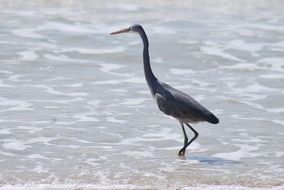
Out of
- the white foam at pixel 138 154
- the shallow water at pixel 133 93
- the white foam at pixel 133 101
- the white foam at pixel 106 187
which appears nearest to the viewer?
the white foam at pixel 106 187

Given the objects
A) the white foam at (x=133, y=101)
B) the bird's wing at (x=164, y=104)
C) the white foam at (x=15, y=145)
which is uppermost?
the bird's wing at (x=164, y=104)

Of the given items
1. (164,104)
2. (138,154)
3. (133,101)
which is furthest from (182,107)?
(133,101)

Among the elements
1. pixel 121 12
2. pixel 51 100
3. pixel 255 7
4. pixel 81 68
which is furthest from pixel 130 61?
pixel 255 7

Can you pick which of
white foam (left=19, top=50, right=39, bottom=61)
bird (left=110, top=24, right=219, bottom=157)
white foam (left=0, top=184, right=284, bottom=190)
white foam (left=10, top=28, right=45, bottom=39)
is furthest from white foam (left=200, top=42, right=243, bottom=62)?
white foam (left=0, top=184, right=284, bottom=190)

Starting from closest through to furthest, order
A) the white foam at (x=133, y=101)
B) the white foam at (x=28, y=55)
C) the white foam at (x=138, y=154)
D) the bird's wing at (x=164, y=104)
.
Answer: the white foam at (x=138, y=154) < the bird's wing at (x=164, y=104) < the white foam at (x=133, y=101) < the white foam at (x=28, y=55)

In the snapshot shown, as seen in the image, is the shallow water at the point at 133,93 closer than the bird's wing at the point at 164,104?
Yes

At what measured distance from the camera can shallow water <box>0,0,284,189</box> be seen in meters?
7.74

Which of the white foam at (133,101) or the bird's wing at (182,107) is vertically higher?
the bird's wing at (182,107)

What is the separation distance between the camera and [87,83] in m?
11.0

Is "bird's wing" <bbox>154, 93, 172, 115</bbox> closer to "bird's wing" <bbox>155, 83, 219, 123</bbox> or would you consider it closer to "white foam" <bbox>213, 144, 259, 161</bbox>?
"bird's wing" <bbox>155, 83, 219, 123</bbox>

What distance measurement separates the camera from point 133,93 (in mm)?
10586

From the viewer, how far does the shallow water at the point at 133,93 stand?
25.4ft

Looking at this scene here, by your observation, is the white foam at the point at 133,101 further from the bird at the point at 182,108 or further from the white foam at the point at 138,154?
the white foam at the point at 138,154

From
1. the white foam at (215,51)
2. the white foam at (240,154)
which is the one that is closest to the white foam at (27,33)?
the white foam at (215,51)
